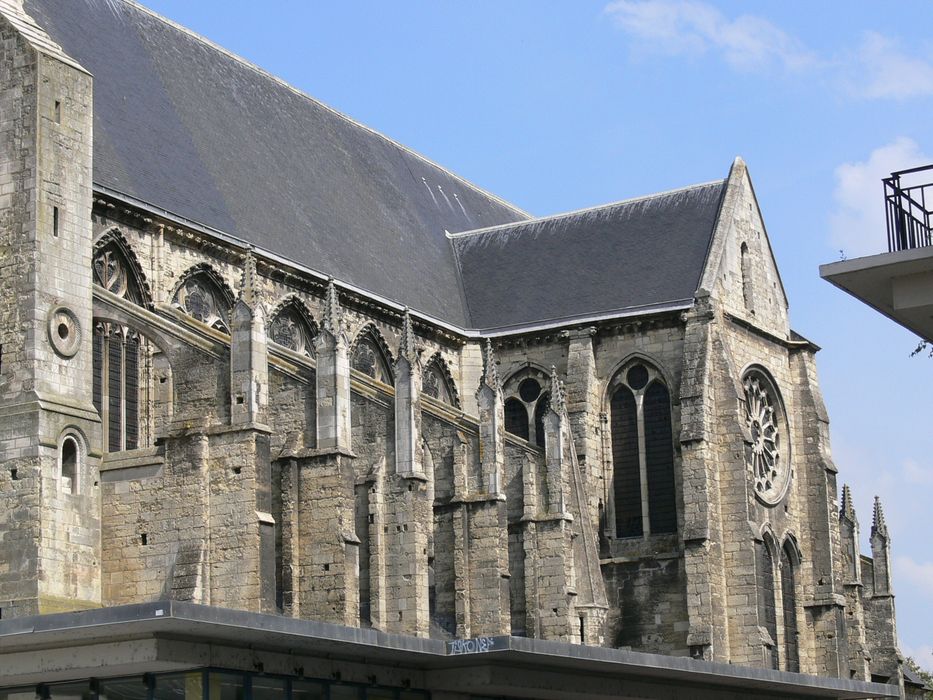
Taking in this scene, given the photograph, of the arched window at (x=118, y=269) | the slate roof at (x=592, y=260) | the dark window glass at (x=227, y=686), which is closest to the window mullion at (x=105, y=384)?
the arched window at (x=118, y=269)

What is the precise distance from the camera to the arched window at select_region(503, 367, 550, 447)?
3794 cm

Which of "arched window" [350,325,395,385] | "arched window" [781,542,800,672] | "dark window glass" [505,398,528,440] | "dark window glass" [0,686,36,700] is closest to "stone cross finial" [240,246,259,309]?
"arched window" [350,325,395,385]

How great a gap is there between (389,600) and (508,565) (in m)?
4.27

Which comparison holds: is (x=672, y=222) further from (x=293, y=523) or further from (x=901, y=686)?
(x=293, y=523)

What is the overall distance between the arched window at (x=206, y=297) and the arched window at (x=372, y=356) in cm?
410

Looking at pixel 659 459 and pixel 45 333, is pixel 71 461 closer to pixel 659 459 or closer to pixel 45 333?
pixel 45 333

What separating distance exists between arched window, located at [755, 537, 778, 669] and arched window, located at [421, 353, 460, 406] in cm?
699

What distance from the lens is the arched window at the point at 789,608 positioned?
3797 centimetres

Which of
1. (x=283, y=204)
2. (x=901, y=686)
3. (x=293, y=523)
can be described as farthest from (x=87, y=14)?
(x=901, y=686)

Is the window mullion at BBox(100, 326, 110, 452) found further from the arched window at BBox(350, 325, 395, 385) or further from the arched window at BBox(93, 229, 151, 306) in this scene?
the arched window at BBox(350, 325, 395, 385)

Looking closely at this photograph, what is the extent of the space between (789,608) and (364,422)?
12.9 metres

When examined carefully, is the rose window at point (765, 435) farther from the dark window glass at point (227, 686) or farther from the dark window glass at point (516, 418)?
the dark window glass at point (227, 686)

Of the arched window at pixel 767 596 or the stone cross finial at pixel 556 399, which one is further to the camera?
the arched window at pixel 767 596

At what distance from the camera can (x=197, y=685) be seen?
57.2 feet
